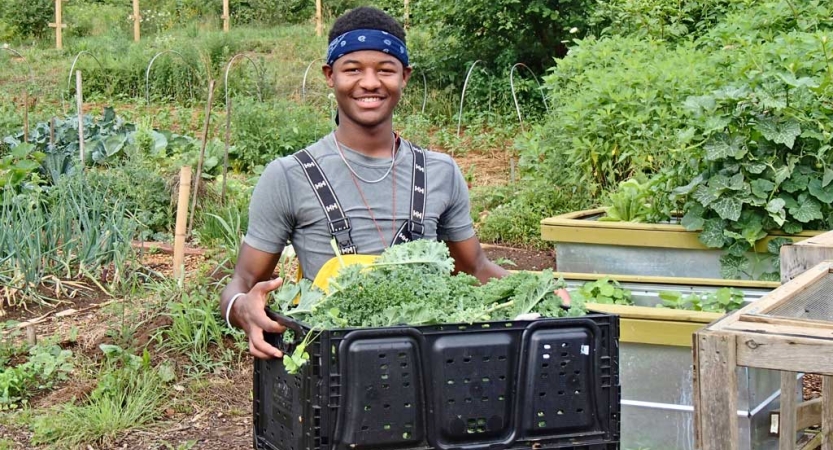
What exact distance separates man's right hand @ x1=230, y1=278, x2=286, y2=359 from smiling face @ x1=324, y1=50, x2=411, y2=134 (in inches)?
23.9

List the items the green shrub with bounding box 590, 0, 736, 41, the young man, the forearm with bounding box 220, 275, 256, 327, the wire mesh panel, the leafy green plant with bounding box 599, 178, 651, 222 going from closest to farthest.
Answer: the forearm with bounding box 220, 275, 256, 327
the young man
the wire mesh panel
the leafy green plant with bounding box 599, 178, 651, 222
the green shrub with bounding box 590, 0, 736, 41

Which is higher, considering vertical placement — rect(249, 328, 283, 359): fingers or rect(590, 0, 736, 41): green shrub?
rect(590, 0, 736, 41): green shrub

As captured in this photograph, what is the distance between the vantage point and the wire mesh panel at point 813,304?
9.12ft

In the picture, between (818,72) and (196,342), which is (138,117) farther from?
(818,72)

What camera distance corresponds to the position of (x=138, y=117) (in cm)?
1379

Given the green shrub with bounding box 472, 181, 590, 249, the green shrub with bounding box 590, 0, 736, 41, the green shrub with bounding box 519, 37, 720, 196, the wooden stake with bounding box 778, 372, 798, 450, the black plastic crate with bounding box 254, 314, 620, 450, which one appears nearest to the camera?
the black plastic crate with bounding box 254, 314, 620, 450

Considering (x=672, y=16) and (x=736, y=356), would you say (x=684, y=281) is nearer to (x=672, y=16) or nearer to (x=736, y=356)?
(x=736, y=356)

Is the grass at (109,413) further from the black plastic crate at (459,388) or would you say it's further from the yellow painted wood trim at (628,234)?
the black plastic crate at (459,388)

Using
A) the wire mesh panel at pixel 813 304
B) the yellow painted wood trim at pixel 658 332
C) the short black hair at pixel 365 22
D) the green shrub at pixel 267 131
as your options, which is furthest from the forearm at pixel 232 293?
the green shrub at pixel 267 131

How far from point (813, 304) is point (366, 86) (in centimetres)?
142

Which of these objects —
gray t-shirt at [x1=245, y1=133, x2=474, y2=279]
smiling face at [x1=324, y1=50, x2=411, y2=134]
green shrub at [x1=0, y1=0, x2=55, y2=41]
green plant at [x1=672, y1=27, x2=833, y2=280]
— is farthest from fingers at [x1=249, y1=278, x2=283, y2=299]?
green shrub at [x1=0, y1=0, x2=55, y2=41]

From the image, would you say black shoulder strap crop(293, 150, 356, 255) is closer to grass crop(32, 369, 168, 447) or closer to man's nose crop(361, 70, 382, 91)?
man's nose crop(361, 70, 382, 91)

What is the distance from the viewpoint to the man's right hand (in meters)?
2.28

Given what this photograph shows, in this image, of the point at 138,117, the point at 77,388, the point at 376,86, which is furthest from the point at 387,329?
the point at 138,117
